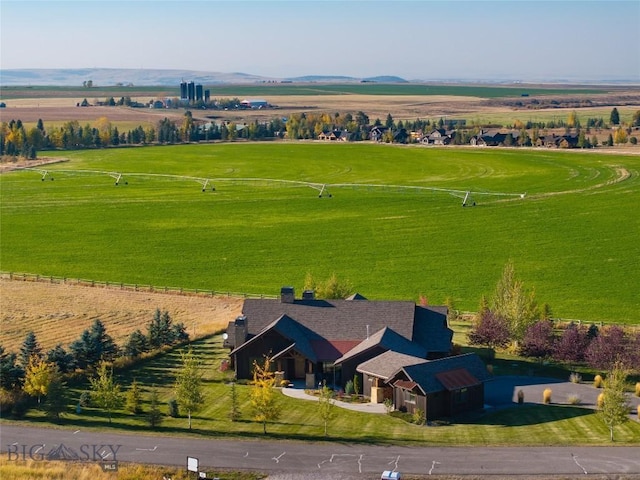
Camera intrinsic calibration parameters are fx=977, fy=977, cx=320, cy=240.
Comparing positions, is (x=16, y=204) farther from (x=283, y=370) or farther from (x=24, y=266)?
(x=283, y=370)

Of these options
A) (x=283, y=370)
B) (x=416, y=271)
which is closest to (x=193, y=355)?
(x=283, y=370)

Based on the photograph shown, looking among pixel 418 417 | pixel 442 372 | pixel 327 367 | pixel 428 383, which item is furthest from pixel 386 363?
pixel 418 417

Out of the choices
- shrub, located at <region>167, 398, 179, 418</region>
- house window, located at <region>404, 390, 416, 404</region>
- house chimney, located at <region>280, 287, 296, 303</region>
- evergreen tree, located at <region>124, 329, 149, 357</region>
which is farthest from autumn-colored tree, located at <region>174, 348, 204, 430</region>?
house chimney, located at <region>280, 287, 296, 303</region>

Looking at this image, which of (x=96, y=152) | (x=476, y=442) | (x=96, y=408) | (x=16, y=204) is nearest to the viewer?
(x=476, y=442)

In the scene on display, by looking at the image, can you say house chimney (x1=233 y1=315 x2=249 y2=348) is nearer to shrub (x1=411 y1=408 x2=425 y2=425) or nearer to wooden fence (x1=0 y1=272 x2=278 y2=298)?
shrub (x1=411 y1=408 x2=425 y2=425)

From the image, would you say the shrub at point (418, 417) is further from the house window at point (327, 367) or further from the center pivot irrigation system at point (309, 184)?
the center pivot irrigation system at point (309, 184)

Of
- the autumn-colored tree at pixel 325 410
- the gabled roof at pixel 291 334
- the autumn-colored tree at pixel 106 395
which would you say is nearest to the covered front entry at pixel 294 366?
the gabled roof at pixel 291 334
